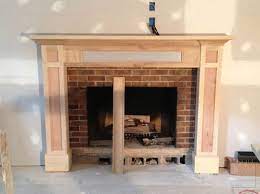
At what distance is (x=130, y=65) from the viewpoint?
308 cm

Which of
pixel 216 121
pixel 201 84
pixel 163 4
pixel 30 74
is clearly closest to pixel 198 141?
pixel 216 121

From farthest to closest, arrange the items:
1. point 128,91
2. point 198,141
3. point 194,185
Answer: point 128,91
point 198,141
point 194,185

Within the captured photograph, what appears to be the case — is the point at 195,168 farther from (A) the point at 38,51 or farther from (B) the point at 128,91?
(A) the point at 38,51

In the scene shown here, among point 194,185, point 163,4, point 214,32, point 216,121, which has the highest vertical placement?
point 163,4

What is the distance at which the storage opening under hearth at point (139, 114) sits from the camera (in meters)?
3.44

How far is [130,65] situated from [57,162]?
118 cm

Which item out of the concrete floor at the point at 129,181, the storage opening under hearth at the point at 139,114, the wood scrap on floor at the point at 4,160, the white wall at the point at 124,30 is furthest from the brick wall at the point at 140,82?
the wood scrap on floor at the point at 4,160

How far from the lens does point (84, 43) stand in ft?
9.83

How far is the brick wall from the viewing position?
320cm

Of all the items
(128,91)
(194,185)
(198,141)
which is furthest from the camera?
(128,91)

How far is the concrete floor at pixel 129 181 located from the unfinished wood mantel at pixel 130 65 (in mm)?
123

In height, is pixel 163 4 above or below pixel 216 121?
above

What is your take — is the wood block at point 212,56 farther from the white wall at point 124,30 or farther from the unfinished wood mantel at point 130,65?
the white wall at point 124,30

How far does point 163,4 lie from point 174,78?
0.71 meters
